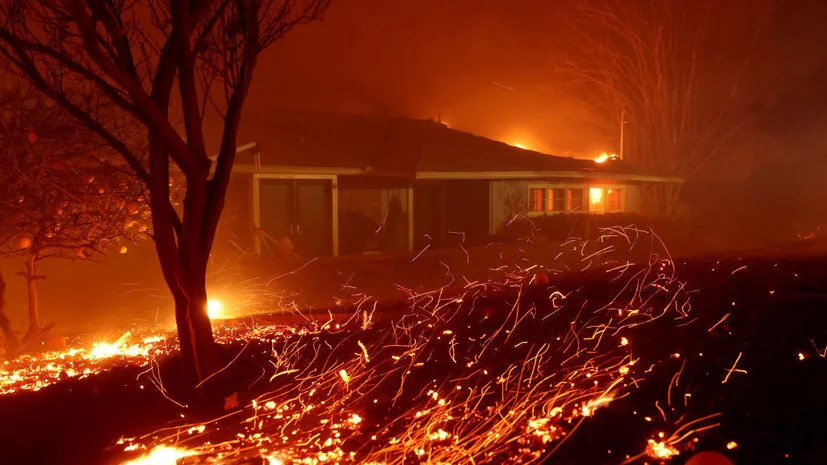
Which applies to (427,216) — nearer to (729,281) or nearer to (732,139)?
(729,281)

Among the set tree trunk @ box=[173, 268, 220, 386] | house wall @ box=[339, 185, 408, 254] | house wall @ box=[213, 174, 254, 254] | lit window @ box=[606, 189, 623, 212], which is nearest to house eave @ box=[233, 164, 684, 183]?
house wall @ box=[213, 174, 254, 254]

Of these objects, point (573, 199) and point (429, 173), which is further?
point (573, 199)

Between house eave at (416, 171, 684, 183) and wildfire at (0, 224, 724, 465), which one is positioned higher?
house eave at (416, 171, 684, 183)

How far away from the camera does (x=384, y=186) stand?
2330 centimetres

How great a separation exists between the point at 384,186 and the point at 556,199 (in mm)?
6809

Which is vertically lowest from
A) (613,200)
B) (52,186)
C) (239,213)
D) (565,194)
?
(239,213)

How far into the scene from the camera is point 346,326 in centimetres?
822

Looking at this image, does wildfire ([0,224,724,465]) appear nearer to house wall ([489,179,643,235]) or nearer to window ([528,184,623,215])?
house wall ([489,179,643,235])

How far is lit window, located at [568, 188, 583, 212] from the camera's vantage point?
85.9 ft

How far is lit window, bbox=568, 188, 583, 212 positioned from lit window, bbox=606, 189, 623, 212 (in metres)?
2.16

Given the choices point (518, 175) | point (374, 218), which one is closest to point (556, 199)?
point (518, 175)

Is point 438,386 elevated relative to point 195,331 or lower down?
lower down


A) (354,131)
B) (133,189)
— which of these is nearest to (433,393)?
(133,189)

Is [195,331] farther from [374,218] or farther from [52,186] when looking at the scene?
[374,218]
